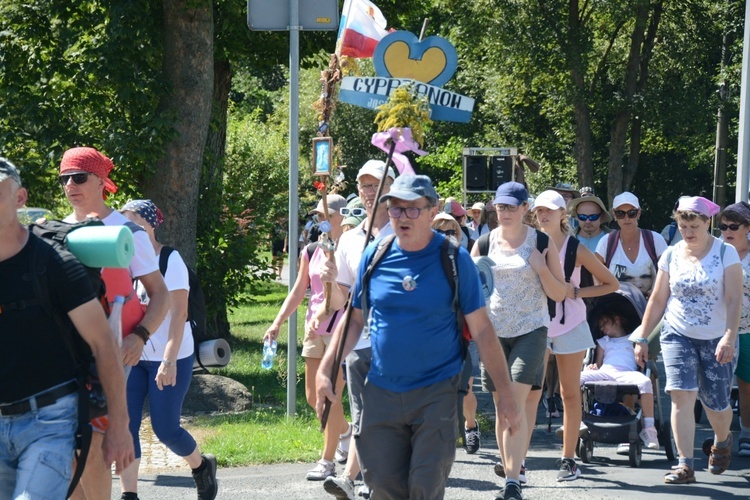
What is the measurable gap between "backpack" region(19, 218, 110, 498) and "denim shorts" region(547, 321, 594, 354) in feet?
13.2

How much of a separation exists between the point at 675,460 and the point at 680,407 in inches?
48.0

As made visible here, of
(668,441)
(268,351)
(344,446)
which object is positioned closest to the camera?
(268,351)

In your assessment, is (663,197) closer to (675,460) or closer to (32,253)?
(675,460)

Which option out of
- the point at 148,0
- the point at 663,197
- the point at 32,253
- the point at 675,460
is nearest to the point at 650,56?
the point at 663,197

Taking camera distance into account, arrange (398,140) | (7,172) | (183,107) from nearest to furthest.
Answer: (7,172) → (398,140) → (183,107)

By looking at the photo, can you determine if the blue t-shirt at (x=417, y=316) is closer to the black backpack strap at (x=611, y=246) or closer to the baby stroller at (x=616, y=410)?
the baby stroller at (x=616, y=410)

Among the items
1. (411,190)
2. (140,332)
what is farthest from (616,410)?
(140,332)

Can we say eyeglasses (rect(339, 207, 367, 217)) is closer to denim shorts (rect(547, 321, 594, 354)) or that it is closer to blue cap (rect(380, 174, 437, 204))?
denim shorts (rect(547, 321, 594, 354))

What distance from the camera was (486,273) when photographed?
6.41 m

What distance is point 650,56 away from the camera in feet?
103

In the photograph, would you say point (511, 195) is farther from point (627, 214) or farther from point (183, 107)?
point (183, 107)

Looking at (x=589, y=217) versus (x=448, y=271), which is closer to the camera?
(x=448, y=271)

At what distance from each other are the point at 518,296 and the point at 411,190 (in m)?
2.15

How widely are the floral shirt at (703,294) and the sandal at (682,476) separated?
2.85ft
